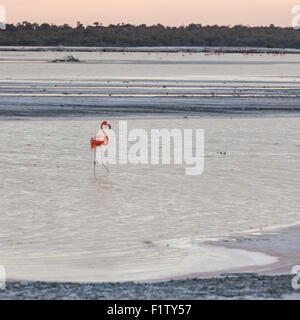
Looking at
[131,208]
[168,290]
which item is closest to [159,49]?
Answer: [131,208]

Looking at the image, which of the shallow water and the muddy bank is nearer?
the muddy bank

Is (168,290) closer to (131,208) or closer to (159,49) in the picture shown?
(131,208)

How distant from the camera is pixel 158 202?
48.6 ft

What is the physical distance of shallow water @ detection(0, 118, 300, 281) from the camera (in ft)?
36.0

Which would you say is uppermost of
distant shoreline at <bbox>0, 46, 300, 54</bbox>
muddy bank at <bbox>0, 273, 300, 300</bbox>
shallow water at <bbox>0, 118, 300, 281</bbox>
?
muddy bank at <bbox>0, 273, 300, 300</bbox>

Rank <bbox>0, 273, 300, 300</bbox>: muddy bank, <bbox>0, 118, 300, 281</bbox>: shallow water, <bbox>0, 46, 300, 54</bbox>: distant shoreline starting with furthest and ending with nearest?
<bbox>0, 46, 300, 54</bbox>: distant shoreline, <bbox>0, 118, 300, 281</bbox>: shallow water, <bbox>0, 273, 300, 300</bbox>: muddy bank

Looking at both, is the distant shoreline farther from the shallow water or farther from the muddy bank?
the muddy bank

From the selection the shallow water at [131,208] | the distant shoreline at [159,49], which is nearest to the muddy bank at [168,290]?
the shallow water at [131,208]

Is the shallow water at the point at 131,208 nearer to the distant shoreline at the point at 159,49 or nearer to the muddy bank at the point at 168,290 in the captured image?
the muddy bank at the point at 168,290

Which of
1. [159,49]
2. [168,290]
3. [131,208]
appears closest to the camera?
[168,290]

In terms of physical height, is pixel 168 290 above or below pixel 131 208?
above

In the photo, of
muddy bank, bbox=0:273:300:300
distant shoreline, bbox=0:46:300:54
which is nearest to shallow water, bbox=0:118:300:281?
muddy bank, bbox=0:273:300:300

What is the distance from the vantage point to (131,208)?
47.0ft
